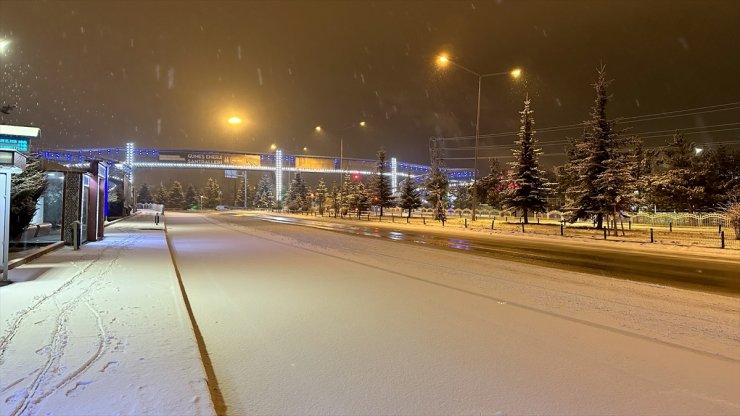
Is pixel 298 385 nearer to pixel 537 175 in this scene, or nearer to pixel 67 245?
pixel 67 245

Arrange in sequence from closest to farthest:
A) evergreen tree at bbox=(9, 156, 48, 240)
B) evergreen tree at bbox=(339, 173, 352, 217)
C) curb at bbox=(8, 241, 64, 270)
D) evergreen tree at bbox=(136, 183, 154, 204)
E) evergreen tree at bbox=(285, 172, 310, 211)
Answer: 1. curb at bbox=(8, 241, 64, 270)
2. evergreen tree at bbox=(9, 156, 48, 240)
3. evergreen tree at bbox=(339, 173, 352, 217)
4. evergreen tree at bbox=(285, 172, 310, 211)
5. evergreen tree at bbox=(136, 183, 154, 204)

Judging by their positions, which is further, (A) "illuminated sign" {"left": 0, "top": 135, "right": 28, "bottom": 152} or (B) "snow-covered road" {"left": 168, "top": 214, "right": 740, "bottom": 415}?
(A) "illuminated sign" {"left": 0, "top": 135, "right": 28, "bottom": 152}

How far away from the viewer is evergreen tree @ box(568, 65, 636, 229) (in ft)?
88.7

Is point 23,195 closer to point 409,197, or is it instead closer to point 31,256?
point 31,256

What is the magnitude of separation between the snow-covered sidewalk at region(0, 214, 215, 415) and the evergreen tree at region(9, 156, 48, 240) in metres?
6.85

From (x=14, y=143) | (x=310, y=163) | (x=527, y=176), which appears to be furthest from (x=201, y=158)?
(x=14, y=143)

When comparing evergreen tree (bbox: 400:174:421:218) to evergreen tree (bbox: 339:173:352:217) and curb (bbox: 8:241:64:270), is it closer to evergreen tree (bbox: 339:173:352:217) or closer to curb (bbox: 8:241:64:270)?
evergreen tree (bbox: 339:173:352:217)

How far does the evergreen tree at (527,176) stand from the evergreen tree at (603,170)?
16.2 ft

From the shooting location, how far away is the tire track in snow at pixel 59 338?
13.5ft

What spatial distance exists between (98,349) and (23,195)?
13.7 m

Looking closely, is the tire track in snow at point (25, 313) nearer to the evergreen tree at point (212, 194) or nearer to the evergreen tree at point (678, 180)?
the evergreen tree at point (678, 180)

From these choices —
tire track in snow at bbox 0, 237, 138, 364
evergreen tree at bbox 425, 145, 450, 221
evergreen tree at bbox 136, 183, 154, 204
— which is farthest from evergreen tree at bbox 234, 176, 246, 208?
tire track in snow at bbox 0, 237, 138, 364

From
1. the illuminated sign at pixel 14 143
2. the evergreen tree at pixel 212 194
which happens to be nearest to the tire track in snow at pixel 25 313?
the illuminated sign at pixel 14 143

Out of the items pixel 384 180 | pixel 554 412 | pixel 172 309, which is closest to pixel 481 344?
pixel 554 412
